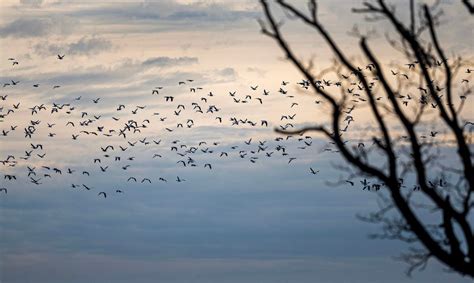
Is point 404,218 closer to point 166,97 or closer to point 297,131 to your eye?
point 297,131

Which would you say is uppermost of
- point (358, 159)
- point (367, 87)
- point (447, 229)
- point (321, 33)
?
point (321, 33)

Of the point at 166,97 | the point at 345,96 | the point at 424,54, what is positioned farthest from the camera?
the point at 166,97

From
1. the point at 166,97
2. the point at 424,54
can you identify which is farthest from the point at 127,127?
the point at 424,54

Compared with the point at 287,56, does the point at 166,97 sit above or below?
above

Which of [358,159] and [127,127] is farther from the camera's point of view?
[127,127]

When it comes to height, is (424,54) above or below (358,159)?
above

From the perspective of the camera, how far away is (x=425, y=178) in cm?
1102

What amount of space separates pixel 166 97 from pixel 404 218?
5068cm

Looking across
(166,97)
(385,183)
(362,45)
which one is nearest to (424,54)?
(362,45)

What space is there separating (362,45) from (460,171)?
2.31m

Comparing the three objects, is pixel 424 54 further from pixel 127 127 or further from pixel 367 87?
pixel 127 127

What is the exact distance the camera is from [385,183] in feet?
35.2

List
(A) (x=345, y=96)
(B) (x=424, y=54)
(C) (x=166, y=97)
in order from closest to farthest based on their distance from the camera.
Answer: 1. (A) (x=345, y=96)
2. (B) (x=424, y=54)
3. (C) (x=166, y=97)

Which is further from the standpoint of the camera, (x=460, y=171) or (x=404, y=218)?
(x=460, y=171)
